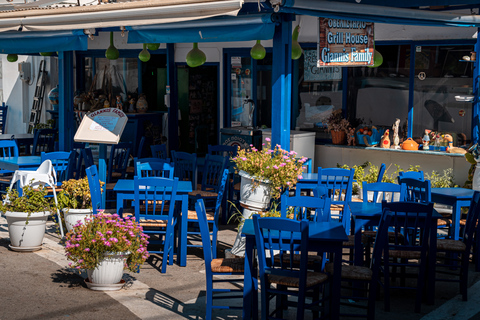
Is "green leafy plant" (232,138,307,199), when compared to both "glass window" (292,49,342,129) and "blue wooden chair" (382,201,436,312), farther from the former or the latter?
"glass window" (292,49,342,129)

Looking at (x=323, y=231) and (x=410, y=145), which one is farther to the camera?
(x=410, y=145)

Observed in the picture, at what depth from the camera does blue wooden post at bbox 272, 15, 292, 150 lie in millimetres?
8445

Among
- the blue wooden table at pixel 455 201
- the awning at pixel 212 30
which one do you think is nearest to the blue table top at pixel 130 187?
the awning at pixel 212 30

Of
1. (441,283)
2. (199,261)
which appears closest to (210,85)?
(199,261)

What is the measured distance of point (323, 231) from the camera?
18.7 feet

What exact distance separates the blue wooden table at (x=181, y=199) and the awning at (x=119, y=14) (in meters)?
2.02

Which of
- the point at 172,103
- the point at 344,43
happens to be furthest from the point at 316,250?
the point at 172,103

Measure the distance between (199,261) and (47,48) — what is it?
4.61m

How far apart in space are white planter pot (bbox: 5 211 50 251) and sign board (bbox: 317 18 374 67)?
403 centimetres

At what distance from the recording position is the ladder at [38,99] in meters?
18.3

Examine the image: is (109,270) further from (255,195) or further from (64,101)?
(64,101)

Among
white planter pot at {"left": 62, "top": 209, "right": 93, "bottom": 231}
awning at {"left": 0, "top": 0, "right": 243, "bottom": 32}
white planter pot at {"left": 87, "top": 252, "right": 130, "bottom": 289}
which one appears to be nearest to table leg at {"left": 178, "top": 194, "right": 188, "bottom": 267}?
white planter pot at {"left": 87, "top": 252, "right": 130, "bottom": 289}

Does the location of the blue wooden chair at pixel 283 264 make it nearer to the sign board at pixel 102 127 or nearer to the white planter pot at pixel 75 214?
the white planter pot at pixel 75 214

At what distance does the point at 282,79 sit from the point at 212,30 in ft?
3.65
